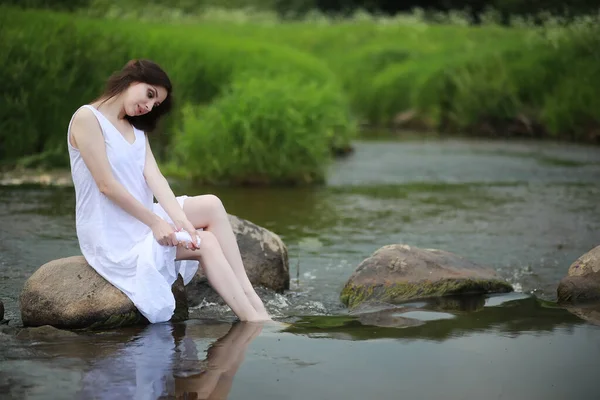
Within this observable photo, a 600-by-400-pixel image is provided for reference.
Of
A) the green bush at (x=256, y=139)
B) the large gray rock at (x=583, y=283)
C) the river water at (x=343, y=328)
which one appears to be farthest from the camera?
the green bush at (x=256, y=139)

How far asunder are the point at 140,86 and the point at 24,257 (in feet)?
8.39

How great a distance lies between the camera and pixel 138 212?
6.04 meters

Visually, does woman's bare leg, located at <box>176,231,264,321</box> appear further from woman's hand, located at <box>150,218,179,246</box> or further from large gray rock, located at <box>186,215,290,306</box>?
large gray rock, located at <box>186,215,290,306</box>

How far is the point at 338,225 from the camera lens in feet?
33.9

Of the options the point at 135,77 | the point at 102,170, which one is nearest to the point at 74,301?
the point at 102,170

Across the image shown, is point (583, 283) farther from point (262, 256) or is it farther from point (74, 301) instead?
point (74, 301)

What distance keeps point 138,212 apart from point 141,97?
26.8 inches

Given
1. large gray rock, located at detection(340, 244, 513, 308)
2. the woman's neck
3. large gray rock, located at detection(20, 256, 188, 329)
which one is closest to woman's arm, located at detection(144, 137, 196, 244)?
the woman's neck

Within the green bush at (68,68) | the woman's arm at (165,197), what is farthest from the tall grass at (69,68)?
the woman's arm at (165,197)

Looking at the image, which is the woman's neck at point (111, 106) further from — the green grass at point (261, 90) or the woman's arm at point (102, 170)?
the green grass at point (261, 90)

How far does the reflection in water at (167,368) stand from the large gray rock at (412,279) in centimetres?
139

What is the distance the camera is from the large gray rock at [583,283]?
6969 mm

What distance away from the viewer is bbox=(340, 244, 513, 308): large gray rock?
23.0 ft

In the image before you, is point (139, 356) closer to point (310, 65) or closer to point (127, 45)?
point (127, 45)
